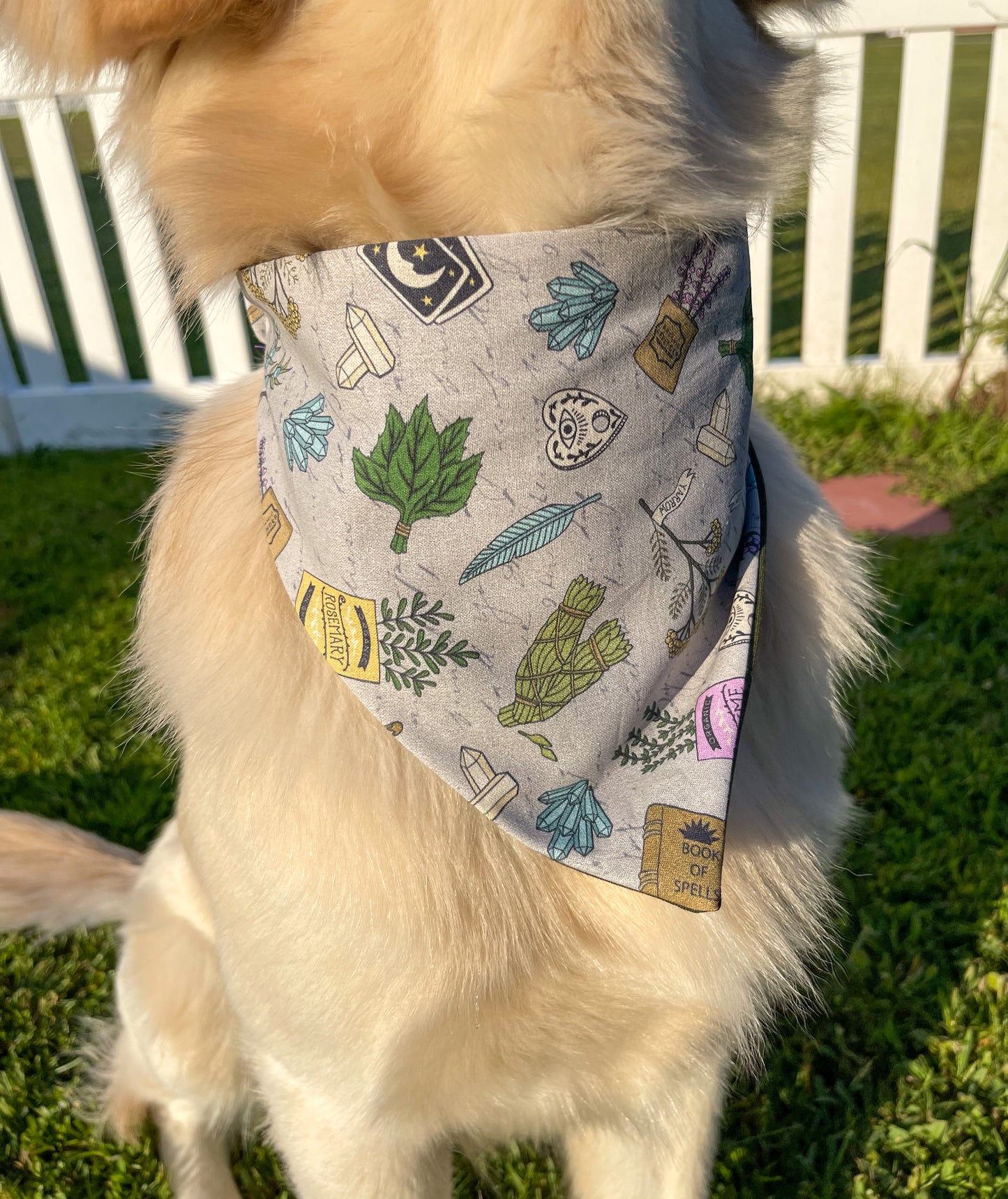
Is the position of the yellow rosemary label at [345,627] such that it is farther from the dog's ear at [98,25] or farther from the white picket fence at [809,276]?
the white picket fence at [809,276]

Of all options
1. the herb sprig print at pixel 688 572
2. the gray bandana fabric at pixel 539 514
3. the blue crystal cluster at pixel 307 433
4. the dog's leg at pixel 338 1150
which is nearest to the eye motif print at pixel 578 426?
the gray bandana fabric at pixel 539 514

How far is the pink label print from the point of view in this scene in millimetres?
1077

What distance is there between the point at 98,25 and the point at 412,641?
61 centimetres

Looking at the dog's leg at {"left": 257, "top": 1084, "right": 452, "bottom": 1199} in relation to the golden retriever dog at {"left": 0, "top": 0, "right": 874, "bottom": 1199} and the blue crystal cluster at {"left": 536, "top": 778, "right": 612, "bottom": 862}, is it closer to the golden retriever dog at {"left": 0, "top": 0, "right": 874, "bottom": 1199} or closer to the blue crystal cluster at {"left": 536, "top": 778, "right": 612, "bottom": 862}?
the golden retriever dog at {"left": 0, "top": 0, "right": 874, "bottom": 1199}

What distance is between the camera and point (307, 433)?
3.34 ft

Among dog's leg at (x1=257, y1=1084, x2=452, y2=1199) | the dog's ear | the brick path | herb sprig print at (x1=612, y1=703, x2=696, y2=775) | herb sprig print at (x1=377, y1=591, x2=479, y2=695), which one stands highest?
the dog's ear

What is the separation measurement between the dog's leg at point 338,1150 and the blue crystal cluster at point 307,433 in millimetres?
745

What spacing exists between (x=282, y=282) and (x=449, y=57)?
0.87 ft

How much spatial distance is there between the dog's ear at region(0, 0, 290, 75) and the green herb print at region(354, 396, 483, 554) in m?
0.36

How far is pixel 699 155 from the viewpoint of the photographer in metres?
0.96

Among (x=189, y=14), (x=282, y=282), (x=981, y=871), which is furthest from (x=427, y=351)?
(x=981, y=871)

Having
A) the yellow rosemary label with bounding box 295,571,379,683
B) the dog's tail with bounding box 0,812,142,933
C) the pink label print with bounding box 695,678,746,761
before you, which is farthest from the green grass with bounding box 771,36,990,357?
the dog's tail with bounding box 0,812,142,933

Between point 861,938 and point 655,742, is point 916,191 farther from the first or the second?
point 655,742

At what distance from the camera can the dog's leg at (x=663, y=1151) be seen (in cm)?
135
